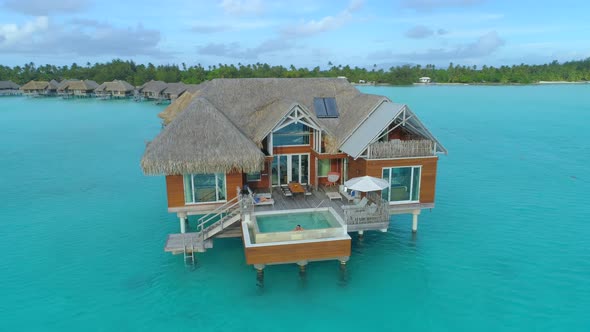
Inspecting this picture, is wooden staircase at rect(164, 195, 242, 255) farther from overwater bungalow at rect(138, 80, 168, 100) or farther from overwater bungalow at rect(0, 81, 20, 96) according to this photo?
overwater bungalow at rect(0, 81, 20, 96)

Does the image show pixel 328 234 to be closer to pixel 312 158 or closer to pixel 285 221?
pixel 285 221

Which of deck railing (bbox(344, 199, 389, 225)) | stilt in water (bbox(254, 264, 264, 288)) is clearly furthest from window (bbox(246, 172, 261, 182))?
stilt in water (bbox(254, 264, 264, 288))

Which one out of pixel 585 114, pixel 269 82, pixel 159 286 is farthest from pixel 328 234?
pixel 585 114

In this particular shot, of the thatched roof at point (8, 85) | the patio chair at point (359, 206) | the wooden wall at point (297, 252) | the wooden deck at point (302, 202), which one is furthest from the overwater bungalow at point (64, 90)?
the wooden wall at point (297, 252)

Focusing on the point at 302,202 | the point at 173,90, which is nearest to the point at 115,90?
the point at 173,90

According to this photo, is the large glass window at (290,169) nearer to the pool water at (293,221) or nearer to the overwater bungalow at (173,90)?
the pool water at (293,221)

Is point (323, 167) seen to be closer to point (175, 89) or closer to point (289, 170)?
point (289, 170)
